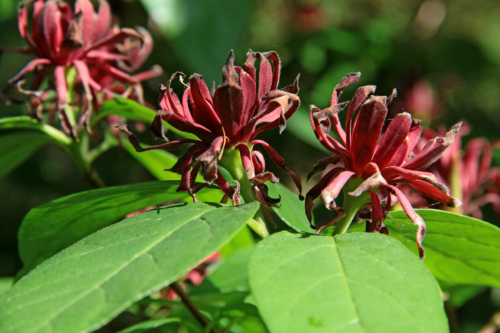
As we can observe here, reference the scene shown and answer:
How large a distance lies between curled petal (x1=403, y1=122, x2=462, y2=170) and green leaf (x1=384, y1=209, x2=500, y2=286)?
0.09m

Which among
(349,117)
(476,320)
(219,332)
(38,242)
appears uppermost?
(349,117)

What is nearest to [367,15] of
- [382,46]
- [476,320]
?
[382,46]

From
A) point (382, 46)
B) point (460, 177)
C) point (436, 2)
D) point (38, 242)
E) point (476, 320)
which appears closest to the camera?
point (38, 242)

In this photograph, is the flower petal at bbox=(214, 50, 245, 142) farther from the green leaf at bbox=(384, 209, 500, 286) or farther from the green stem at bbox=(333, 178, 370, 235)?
the green leaf at bbox=(384, 209, 500, 286)

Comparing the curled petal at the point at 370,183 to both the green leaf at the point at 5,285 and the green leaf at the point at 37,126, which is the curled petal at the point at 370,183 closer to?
the green leaf at the point at 37,126

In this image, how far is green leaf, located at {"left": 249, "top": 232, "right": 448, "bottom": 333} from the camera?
54 centimetres

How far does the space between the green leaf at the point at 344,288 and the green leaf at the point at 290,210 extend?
0.84 feet

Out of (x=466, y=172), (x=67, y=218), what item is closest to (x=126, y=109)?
(x=67, y=218)

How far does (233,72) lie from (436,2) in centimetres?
379

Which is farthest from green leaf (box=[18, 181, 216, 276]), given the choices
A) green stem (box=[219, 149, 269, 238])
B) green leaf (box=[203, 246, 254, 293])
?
green leaf (box=[203, 246, 254, 293])

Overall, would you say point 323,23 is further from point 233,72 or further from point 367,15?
point 233,72

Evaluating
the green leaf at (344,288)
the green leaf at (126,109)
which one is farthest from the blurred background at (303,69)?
the green leaf at (344,288)

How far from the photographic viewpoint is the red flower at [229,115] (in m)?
0.75

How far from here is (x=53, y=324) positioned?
56cm
